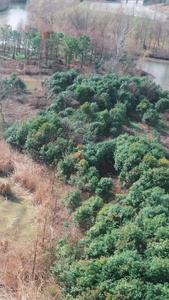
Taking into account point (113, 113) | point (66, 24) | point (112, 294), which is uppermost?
point (66, 24)

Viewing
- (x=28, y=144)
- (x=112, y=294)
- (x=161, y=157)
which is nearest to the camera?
(x=112, y=294)

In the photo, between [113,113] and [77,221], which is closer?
[77,221]

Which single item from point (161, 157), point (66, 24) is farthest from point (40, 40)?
point (161, 157)

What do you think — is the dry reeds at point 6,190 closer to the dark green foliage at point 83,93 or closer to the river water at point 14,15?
the dark green foliage at point 83,93

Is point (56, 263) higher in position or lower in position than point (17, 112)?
lower

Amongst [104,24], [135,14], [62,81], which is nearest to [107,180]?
[62,81]

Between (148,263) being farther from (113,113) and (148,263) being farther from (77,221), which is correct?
(113,113)
